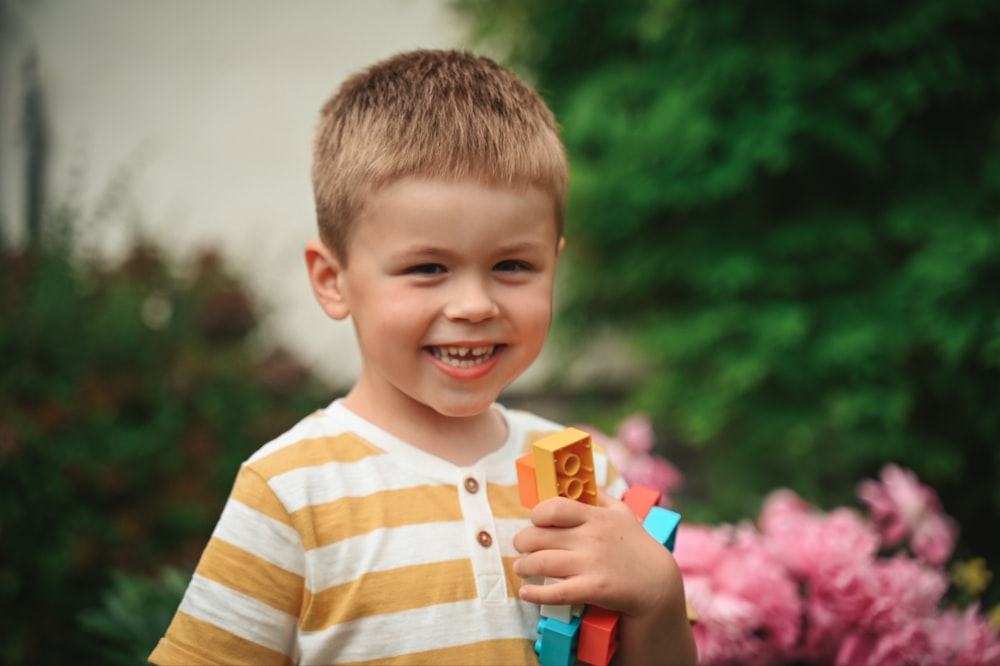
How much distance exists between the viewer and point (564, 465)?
3.70 feet

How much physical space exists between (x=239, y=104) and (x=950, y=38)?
148 inches

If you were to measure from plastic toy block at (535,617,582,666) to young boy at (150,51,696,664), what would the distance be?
50 millimetres

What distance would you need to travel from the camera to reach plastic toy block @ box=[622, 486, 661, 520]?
1.32 m

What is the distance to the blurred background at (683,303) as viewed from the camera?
2836mm

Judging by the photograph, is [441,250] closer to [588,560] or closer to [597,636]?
[588,560]

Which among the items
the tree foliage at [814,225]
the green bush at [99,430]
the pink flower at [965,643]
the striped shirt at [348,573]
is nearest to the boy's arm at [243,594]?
the striped shirt at [348,573]

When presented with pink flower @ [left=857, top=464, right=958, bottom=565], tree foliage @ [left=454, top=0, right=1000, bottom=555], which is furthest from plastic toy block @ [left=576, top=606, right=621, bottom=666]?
tree foliage @ [left=454, top=0, right=1000, bottom=555]

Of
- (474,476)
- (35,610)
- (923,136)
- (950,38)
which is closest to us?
(474,476)

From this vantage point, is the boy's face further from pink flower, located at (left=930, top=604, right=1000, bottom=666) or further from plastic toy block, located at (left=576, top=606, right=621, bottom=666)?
pink flower, located at (left=930, top=604, right=1000, bottom=666)

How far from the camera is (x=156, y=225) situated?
4750 mm

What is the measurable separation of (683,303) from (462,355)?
280 cm

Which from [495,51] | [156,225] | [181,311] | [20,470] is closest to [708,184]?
[495,51]

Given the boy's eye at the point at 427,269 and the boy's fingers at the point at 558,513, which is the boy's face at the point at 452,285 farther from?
the boy's fingers at the point at 558,513

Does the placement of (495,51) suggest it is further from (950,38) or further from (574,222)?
(950,38)
